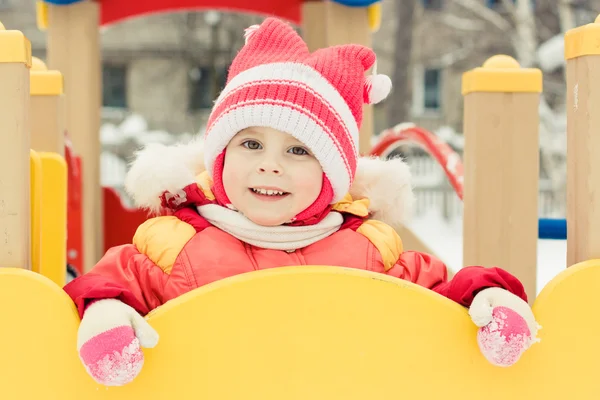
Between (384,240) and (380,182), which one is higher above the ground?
(380,182)

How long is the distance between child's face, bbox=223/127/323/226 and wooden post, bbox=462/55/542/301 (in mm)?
779

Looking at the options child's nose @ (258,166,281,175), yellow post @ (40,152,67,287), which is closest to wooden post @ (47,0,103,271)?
yellow post @ (40,152,67,287)

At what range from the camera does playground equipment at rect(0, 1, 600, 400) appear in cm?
109

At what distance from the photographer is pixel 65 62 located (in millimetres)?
3613

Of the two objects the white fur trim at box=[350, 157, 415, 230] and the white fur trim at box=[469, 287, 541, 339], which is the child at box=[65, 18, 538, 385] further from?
the white fur trim at box=[350, 157, 415, 230]

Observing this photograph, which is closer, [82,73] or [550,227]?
[550,227]

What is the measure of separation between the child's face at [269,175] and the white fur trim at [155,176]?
0.51 feet

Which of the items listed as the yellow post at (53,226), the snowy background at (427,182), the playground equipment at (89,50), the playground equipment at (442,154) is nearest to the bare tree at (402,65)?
the snowy background at (427,182)

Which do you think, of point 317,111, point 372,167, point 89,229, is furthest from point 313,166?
point 89,229

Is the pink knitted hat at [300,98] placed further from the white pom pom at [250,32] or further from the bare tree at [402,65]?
the bare tree at [402,65]

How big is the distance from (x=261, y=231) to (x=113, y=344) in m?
0.47

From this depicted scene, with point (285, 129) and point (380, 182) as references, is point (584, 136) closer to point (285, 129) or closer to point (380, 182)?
point (285, 129)

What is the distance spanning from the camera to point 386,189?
1745mm

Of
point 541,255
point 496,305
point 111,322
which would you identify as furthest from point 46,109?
point 541,255
